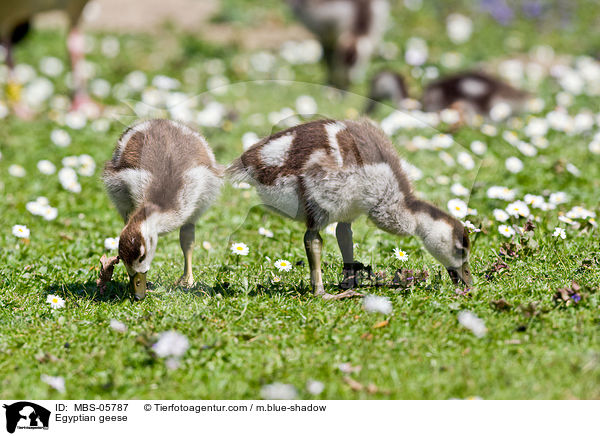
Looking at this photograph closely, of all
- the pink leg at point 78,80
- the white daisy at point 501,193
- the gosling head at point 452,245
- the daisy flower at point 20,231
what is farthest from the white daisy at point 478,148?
the pink leg at point 78,80

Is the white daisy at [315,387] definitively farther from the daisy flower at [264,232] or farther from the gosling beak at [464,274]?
the daisy flower at [264,232]

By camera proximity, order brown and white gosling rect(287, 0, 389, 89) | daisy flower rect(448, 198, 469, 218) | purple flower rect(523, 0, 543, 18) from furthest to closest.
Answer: purple flower rect(523, 0, 543, 18)
brown and white gosling rect(287, 0, 389, 89)
daisy flower rect(448, 198, 469, 218)

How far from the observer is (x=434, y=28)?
45.0 ft

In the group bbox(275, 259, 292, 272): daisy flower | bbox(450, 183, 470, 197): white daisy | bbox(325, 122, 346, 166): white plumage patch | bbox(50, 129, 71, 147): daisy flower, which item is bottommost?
bbox(50, 129, 71, 147): daisy flower

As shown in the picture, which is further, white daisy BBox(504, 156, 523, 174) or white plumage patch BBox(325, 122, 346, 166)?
white daisy BBox(504, 156, 523, 174)

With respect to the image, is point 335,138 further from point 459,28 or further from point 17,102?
point 459,28

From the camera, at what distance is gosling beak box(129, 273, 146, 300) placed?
4359 millimetres

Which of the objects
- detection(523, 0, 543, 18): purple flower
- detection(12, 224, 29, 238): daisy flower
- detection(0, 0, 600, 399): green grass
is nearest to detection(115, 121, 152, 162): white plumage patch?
detection(0, 0, 600, 399): green grass

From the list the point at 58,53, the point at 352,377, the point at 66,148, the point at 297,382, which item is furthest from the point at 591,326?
the point at 58,53

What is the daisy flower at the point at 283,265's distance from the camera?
185 inches

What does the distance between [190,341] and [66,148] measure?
443 cm

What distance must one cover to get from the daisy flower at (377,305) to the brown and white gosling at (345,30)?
23.0 ft

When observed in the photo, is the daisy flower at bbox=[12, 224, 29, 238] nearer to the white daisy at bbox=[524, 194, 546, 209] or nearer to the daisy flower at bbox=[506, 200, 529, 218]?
the daisy flower at bbox=[506, 200, 529, 218]

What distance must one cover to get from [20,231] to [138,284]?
1.70 metres
